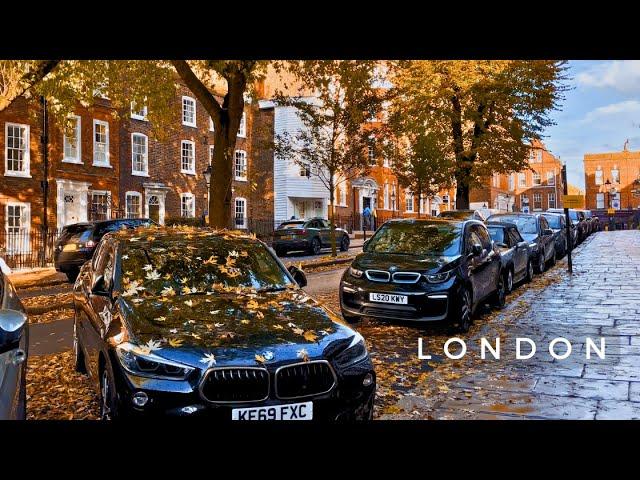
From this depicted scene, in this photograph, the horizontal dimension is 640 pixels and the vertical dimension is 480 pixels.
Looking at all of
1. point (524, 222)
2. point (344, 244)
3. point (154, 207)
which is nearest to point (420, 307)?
point (524, 222)

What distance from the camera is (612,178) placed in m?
80.4

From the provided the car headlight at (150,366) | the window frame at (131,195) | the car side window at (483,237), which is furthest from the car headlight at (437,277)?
the window frame at (131,195)

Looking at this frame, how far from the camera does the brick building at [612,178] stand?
3083 inches

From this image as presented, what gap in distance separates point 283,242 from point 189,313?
2226 cm

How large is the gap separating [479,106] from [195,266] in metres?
24.5

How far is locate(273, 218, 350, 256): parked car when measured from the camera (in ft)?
88.3

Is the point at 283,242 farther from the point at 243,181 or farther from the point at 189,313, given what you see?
the point at 189,313

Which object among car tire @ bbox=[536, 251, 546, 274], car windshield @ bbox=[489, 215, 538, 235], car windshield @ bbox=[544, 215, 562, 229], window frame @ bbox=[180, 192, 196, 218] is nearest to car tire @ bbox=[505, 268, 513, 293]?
car tire @ bbox=[536, 251, 546, 274]

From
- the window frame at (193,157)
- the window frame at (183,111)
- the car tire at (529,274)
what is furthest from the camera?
the window frame at (183,111)

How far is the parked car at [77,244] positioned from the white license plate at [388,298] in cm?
1083

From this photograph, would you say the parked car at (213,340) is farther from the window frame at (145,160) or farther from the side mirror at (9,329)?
the window frame at (145,160)

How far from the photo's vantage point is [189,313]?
4562 millimetres
